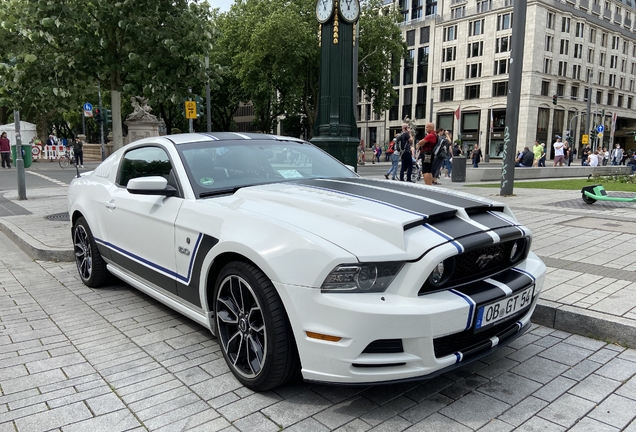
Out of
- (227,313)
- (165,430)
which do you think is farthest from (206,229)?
(165,430)

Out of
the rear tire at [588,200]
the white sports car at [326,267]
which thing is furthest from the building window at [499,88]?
the white sports car at [326,267]

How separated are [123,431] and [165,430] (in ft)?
0.70

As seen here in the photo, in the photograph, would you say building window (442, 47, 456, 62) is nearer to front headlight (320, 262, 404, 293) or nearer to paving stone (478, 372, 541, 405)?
paving stone (478, 372, 541, 405)

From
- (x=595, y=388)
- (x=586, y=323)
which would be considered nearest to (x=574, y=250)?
(x=586, y=323)

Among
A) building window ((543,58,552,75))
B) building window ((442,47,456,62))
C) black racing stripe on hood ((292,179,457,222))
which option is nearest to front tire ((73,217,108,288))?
black racing stripe on hood ((292,179,457,222))

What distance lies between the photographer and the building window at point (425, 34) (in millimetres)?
66000

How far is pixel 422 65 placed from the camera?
67312 mm

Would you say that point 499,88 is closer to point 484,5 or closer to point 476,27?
point 476,27

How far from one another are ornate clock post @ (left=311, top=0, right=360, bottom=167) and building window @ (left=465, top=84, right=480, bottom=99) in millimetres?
56224

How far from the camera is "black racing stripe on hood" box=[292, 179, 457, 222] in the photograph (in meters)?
2.83

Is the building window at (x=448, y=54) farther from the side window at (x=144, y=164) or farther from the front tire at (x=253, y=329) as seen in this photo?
the front tire at (x=253, y=329)

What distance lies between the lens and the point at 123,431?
98.9 inches

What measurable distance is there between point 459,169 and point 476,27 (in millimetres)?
50939

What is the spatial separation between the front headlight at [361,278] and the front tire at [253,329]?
0.37 metres
